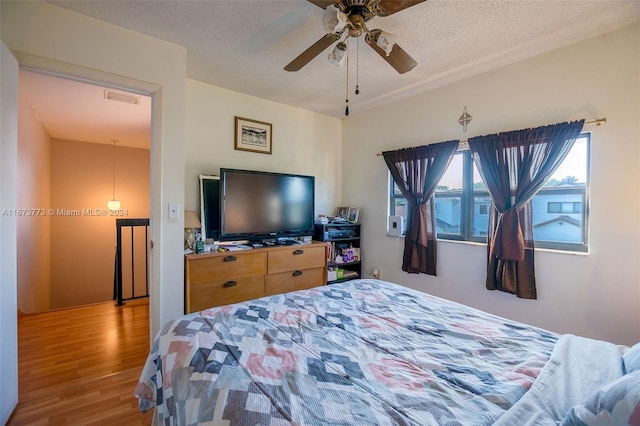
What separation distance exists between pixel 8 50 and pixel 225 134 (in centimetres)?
167

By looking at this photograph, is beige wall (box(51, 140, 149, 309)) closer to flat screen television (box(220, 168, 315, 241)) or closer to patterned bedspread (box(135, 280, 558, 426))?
flat screen television (box(220, 168, 315, 241))

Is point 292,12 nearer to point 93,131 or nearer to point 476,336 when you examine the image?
point 476,336

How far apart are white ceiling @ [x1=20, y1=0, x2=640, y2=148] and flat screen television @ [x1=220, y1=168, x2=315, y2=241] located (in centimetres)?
103

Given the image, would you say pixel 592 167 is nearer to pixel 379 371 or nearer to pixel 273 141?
pixel 379 371

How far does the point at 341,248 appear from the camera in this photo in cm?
370

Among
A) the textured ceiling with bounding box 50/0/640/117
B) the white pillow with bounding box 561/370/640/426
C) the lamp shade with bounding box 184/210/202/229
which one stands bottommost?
the white pillow with bounding box 561/370/640/426

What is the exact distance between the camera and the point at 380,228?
3.58m

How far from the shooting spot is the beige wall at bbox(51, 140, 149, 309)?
489 centimetres

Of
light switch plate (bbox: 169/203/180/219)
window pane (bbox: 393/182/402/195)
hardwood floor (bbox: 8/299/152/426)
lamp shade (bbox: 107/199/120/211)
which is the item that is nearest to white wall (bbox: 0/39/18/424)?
hardwood floor (bbox: 8/299/152/426)

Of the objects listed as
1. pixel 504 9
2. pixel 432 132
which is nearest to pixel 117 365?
pixel 432 132

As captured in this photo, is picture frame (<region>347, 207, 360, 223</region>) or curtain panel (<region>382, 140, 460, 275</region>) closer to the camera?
curtain panel (<region>382, 140, 460, 275</region>)

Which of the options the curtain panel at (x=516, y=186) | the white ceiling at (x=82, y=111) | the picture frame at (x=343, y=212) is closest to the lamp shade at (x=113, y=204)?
the white ceiling at (x=82, y=111)

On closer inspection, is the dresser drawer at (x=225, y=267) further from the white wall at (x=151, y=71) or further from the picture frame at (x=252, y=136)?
the picture frame at (x=252, y=136)

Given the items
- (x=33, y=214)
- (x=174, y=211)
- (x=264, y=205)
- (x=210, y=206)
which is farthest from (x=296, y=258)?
(x=33, y=214)
